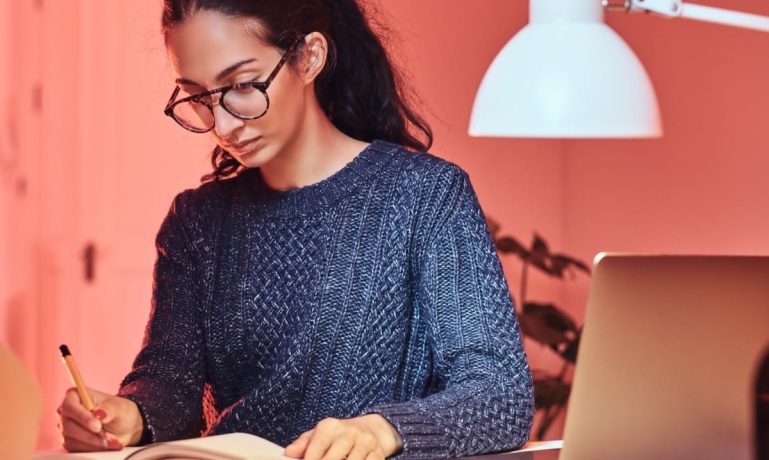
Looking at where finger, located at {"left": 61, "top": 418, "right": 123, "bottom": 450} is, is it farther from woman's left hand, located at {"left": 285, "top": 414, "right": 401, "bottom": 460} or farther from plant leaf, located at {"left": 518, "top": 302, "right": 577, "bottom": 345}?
plant leaf, located at {"left": 518, "top": 302, "right": 577, "bottom": 345}

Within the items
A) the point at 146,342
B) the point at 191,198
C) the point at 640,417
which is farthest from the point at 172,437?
the point at 640,417

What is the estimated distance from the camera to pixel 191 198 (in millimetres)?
1953

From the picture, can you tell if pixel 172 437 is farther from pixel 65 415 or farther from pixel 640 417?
pixel 640 417

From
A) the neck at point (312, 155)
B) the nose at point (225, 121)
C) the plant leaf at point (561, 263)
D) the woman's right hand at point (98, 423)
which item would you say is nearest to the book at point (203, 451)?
the woman's right hand at point (98, 423)

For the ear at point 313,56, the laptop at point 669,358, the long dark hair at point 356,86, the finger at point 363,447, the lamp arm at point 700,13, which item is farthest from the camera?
the long dark hair at point 356,86

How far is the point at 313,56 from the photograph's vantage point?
181 centimetres

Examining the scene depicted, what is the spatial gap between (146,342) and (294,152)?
0.37m

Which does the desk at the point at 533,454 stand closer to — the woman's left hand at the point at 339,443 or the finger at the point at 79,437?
the woman's left hand at the point at 339,443

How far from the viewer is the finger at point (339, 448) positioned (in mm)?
1306

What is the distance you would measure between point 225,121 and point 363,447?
55cm

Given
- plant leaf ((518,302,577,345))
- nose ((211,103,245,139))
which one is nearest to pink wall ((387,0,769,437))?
plant leaf ((518,302,577,345))

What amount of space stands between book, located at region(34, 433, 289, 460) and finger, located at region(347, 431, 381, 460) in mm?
80

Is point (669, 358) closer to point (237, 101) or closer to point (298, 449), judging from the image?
point (298, 449)

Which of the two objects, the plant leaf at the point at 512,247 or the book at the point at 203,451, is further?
the plant leaf at the point at 512,247
